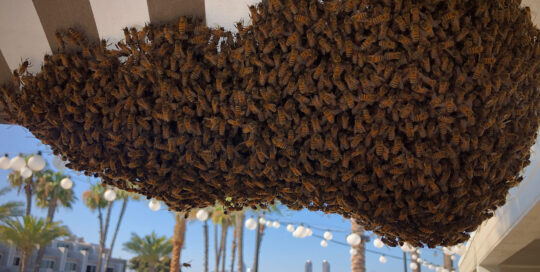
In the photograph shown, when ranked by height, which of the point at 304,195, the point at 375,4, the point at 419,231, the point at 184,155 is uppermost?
the point at 375,4

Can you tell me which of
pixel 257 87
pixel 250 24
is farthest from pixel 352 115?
pixel 250 24

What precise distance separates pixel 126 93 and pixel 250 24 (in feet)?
4.03

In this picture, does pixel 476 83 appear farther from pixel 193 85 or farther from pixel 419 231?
pixel 193 85

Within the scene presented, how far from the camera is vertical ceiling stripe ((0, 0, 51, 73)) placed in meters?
3.95

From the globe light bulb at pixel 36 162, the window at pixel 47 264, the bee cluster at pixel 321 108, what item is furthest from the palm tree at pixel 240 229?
the bee cluster at pixel 321 108

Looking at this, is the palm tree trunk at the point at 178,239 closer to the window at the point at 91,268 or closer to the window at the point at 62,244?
the window at the point at 62,244

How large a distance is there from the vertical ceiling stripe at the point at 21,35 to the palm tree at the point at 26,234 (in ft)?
124

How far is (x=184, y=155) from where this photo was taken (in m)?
3.70

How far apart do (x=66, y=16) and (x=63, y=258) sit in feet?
185

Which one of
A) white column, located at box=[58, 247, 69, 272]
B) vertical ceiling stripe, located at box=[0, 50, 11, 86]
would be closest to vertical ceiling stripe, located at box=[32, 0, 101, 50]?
vertical ceiling stripe, located at box=[0, 50, 11, 86]

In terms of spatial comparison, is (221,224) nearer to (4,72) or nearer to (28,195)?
(28,195)

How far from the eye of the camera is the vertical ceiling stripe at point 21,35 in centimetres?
395

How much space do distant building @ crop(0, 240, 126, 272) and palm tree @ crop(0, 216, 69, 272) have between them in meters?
11.1

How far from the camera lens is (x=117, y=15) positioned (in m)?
3.84
